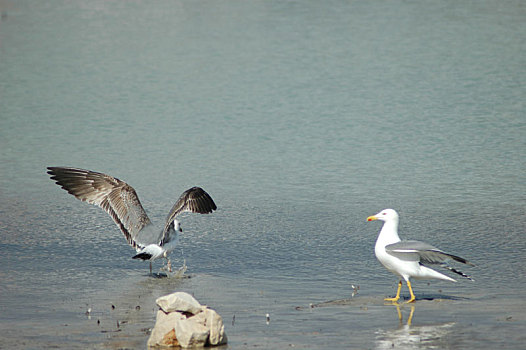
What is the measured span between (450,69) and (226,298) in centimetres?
1603

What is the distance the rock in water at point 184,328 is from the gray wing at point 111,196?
139 inches

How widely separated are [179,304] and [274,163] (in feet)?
28.3

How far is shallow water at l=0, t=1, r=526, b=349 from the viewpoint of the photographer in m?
7.92

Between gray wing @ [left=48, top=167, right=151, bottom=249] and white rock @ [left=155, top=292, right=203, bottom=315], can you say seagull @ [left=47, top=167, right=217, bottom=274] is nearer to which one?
gray wing @ [left=48, top=167, right=151, bottom=249]

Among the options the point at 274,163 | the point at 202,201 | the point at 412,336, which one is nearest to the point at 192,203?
the point at 202,201

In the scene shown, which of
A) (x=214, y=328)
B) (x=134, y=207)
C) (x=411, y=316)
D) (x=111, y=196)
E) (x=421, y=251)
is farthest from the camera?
(x=111, y=196)

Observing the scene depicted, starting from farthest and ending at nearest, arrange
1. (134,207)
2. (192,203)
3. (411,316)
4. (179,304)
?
1. (134,207)
2. (192,203)
3. (411,316)
4. (179,304)

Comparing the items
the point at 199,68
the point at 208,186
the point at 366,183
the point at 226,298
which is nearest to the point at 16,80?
→ the point at 199,68

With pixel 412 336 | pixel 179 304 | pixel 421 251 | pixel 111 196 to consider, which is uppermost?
pixel 111 196

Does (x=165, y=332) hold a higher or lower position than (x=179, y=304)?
lower

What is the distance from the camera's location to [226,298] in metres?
8.48

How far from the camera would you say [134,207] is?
10609 mm

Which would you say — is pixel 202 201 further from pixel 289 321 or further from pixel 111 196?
pixel 289 321

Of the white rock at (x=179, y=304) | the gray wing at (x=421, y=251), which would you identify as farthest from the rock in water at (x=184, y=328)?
the gray wing at (x=421, y=251)
